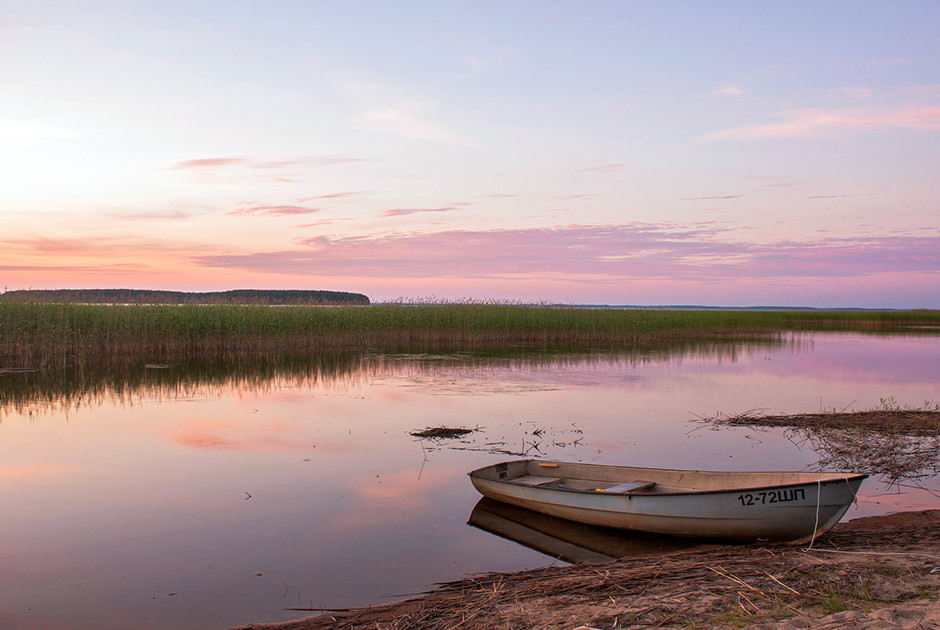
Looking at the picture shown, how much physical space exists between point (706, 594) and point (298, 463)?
6287 millimetres

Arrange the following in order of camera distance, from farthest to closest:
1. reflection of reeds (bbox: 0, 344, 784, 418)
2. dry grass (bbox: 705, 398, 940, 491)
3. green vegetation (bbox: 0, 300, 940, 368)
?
green vegetation (bbox: 0, 300, 940, 368) < reflection of reeds (bbox: 0, 344, 784, 418) < dry grass (bbox: 705, 398, 940, 491)

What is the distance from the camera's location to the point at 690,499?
6238 millimetres

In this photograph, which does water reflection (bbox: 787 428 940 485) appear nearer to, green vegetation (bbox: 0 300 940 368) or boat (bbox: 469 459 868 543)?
boat (bbox: 469 459 868 543)

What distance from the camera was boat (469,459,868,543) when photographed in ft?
19.2

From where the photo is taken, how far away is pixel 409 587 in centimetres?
556

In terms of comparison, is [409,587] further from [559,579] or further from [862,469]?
[862,469]

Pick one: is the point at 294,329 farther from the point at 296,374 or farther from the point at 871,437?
the point at 871,437

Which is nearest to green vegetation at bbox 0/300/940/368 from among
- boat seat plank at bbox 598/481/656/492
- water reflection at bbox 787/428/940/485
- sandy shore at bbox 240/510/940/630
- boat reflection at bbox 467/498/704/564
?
boat reflection at bbox 467/498/704/564

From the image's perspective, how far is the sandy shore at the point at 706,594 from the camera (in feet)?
13.8

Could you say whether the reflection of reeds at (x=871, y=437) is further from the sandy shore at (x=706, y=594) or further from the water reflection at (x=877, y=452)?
the sandy shore at (x=706, y=594)

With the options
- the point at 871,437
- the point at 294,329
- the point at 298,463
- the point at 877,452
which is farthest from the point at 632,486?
the point at 294,329

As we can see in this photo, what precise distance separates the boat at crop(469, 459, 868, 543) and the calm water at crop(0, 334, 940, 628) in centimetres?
74

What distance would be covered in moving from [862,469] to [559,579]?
19.1 feet

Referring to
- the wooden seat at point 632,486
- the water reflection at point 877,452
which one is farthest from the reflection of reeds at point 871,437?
the wooden seat at point 632,486
